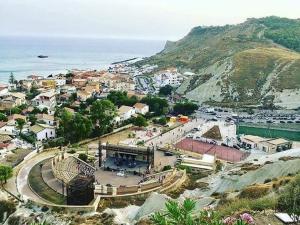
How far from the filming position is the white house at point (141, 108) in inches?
2761

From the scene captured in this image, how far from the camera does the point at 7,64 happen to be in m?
184

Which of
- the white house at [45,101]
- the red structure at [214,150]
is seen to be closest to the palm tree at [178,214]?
the red structure at [214,150]

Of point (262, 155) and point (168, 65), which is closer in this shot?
point (262, 155)

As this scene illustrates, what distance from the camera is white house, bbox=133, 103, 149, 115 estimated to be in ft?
230

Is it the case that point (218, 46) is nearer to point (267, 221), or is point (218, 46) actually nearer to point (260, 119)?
point (260, 119)

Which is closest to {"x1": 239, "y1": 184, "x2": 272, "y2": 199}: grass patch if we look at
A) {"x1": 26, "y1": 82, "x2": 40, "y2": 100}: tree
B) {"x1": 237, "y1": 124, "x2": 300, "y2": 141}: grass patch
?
{"x1": 237, "y1": 124, "x2": 300, "y2": 141}: grass patch

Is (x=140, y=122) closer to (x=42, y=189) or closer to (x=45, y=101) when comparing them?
(x=45, y=101)

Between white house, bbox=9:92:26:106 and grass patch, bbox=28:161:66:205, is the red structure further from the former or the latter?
white house, bbox=9:92:26:106

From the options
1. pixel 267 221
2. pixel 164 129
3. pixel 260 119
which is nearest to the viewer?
pixel 267 221

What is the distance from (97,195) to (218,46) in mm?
105263

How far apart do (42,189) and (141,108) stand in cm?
3464

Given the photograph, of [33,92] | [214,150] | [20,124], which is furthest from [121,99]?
[214,150]

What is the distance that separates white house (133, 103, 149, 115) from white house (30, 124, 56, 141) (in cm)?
1692

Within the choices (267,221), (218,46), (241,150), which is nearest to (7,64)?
(218,46)
